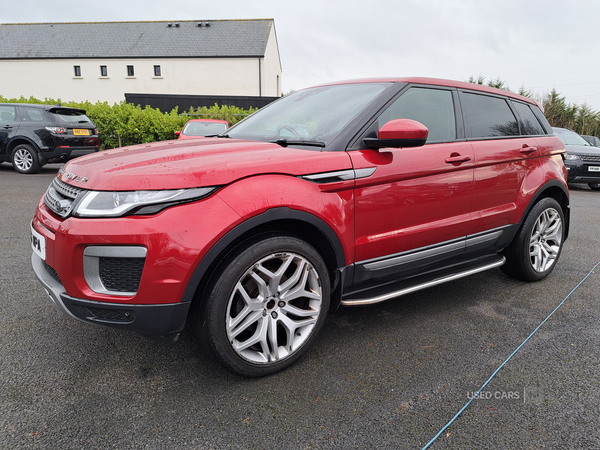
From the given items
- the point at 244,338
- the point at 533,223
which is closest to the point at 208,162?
the point at 244,338

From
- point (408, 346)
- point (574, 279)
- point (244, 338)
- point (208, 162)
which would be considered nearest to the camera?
point (208, 162)

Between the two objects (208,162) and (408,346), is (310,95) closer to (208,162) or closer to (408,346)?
(208,162)

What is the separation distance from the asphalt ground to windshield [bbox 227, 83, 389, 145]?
A: 4.37 feet

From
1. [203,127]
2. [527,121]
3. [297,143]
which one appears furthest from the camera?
[203,127]

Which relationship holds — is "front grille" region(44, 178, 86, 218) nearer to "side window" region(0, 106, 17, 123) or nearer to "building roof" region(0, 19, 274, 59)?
"side window" region(0, 106, 17, 123)

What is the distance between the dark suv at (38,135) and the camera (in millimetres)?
10141

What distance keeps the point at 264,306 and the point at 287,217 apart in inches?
19.6

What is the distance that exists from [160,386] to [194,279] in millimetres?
671

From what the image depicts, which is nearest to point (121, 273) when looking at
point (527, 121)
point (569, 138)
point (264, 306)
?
point (264, 306)

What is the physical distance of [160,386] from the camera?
7.15ft

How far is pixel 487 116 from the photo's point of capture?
3.38m

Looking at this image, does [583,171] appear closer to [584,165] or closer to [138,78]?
[584,165]

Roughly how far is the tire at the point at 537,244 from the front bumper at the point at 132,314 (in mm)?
2938

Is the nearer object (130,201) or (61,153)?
(130,201)
